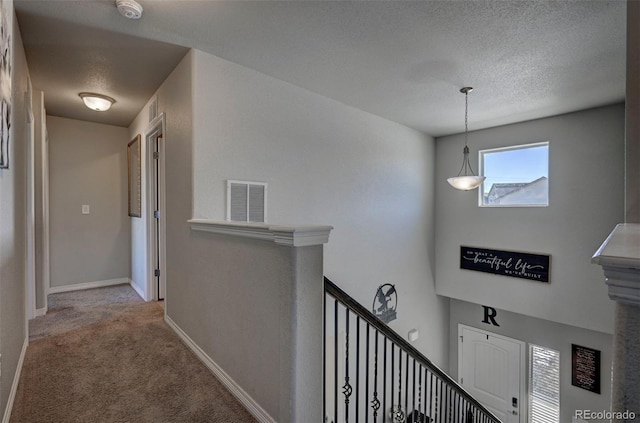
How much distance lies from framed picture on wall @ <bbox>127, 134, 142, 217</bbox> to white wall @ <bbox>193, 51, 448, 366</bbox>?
1861mm

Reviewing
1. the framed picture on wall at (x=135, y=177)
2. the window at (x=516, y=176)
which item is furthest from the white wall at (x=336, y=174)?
the framed picture on wall at (x=135, y=177)

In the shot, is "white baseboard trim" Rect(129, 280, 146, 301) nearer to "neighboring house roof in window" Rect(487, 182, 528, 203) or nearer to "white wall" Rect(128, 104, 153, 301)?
"white wall" Rect(128, 104, 153, 301)

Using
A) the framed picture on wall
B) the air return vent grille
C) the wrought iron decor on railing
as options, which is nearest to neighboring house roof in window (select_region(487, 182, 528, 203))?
the wrought iron decor on railing

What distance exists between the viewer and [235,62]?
2.81 m

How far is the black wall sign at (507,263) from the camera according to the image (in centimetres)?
455

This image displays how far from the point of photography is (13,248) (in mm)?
1863

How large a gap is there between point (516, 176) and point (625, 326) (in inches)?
196

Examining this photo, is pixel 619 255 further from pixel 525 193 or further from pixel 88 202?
pixel 88 202

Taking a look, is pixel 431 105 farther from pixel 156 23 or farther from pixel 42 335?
pixel 42 335

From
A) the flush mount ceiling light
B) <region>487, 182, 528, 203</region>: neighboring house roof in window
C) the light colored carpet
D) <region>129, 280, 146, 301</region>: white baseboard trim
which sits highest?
the flush mount ceiling light

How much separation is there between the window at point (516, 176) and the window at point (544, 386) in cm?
239

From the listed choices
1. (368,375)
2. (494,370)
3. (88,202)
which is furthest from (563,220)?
(88,202)

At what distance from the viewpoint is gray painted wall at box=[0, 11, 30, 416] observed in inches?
62.0

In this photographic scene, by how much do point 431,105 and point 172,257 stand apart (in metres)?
3.46
